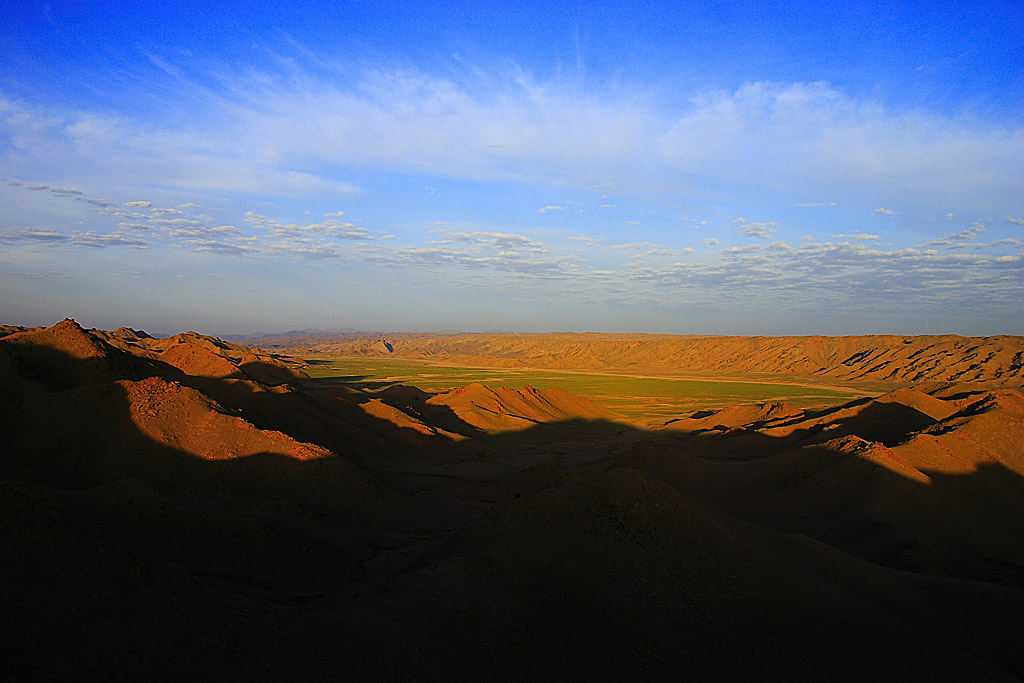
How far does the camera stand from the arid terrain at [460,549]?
268 inches

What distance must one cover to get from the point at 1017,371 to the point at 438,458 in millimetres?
→ 83837

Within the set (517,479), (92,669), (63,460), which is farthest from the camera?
(517,479)

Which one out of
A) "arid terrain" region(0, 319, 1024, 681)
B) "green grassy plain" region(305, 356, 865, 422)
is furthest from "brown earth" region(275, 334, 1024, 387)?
"arid terrain" region(0, 319, 1024, 681)

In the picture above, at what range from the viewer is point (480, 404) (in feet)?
149

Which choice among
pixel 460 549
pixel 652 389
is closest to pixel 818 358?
pixel 652 389

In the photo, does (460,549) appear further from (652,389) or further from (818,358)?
(818,358)

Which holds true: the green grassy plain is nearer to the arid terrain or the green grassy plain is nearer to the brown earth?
the brown earth

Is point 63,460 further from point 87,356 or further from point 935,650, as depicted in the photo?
point 935,650

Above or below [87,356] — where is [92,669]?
below

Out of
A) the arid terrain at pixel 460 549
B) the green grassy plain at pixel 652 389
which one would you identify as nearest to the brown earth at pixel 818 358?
the green grassy plain at pixel 652 389

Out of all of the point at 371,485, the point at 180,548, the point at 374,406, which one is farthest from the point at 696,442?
the point at 180,548

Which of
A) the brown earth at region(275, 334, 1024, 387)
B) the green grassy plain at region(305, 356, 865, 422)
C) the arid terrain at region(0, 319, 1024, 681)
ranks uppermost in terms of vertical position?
the brown earth at region(275, 334, 1024, 387)

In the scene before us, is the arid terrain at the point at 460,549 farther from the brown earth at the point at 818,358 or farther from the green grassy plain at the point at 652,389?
the brown earth at the point at 818,358

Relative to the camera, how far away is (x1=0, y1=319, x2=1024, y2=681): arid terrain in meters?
6.80
